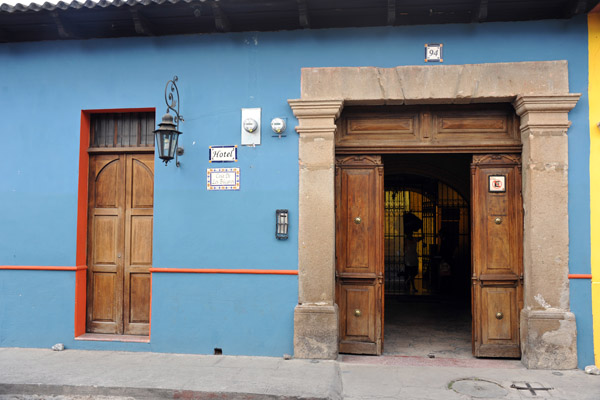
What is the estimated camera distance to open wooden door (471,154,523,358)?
18.5ft

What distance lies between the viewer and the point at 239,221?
5770 millimetres

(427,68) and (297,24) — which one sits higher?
(297,24)

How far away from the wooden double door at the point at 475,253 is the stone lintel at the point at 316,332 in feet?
1.28

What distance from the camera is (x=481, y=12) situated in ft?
17.5

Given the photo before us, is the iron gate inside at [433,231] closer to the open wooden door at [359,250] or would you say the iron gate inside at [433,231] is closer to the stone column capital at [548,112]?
the stone column capital at [548,112]

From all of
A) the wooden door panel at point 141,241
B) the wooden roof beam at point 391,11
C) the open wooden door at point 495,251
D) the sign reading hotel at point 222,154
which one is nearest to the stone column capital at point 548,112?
the open wooden door at point 495,251

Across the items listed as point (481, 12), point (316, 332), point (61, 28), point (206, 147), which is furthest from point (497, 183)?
point (61, 28)

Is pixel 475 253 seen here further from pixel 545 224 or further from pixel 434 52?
pixel 434 52

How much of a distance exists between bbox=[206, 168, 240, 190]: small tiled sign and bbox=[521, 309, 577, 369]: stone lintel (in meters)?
3.96

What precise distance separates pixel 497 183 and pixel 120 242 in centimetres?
516

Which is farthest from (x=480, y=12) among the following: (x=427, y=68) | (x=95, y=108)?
(x=95, y=108)

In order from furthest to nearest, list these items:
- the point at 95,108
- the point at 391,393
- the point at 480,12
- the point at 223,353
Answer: the point at 95,108 < the point at 223,353 < the point at 480,12 < the point at 391,393

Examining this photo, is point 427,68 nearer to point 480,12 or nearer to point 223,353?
point 480,12

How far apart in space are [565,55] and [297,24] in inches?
131
